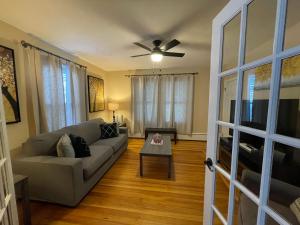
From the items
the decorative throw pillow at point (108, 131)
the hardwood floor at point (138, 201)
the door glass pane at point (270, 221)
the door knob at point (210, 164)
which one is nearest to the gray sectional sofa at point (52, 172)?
the hardwood floor at point (138, 201)

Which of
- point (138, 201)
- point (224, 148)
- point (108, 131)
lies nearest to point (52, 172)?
point (138, 201)

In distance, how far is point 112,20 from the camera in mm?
2029

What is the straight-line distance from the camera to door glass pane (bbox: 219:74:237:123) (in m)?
0.97

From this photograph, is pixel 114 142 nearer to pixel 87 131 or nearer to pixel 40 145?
pixel 87 131

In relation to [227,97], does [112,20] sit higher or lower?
higher

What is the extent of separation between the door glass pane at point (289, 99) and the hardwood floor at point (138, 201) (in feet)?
1.95

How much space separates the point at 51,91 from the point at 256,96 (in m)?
3.10

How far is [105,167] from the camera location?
2836 millimetres

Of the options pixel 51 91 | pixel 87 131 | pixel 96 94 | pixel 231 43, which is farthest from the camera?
pixel 96 94

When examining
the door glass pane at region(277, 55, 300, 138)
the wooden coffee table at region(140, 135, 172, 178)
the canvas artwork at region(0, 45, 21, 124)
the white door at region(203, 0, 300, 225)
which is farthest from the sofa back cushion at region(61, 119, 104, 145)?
the door glass pane at region(277, 55, 300, 138)

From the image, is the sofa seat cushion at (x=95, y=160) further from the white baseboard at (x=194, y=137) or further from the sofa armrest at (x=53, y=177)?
the white baseboard at (x=194, y=137)

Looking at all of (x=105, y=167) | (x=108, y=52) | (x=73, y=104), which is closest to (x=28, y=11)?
(x=108, y=52)

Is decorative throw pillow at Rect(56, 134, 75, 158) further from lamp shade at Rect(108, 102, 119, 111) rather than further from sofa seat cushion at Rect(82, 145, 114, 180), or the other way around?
lamp shade at Rect(108, 102, 119, 111)

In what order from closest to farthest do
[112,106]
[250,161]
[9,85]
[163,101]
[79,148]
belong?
[250,161] → [9,85] → [79,148] → [112,106] → [163,101]
